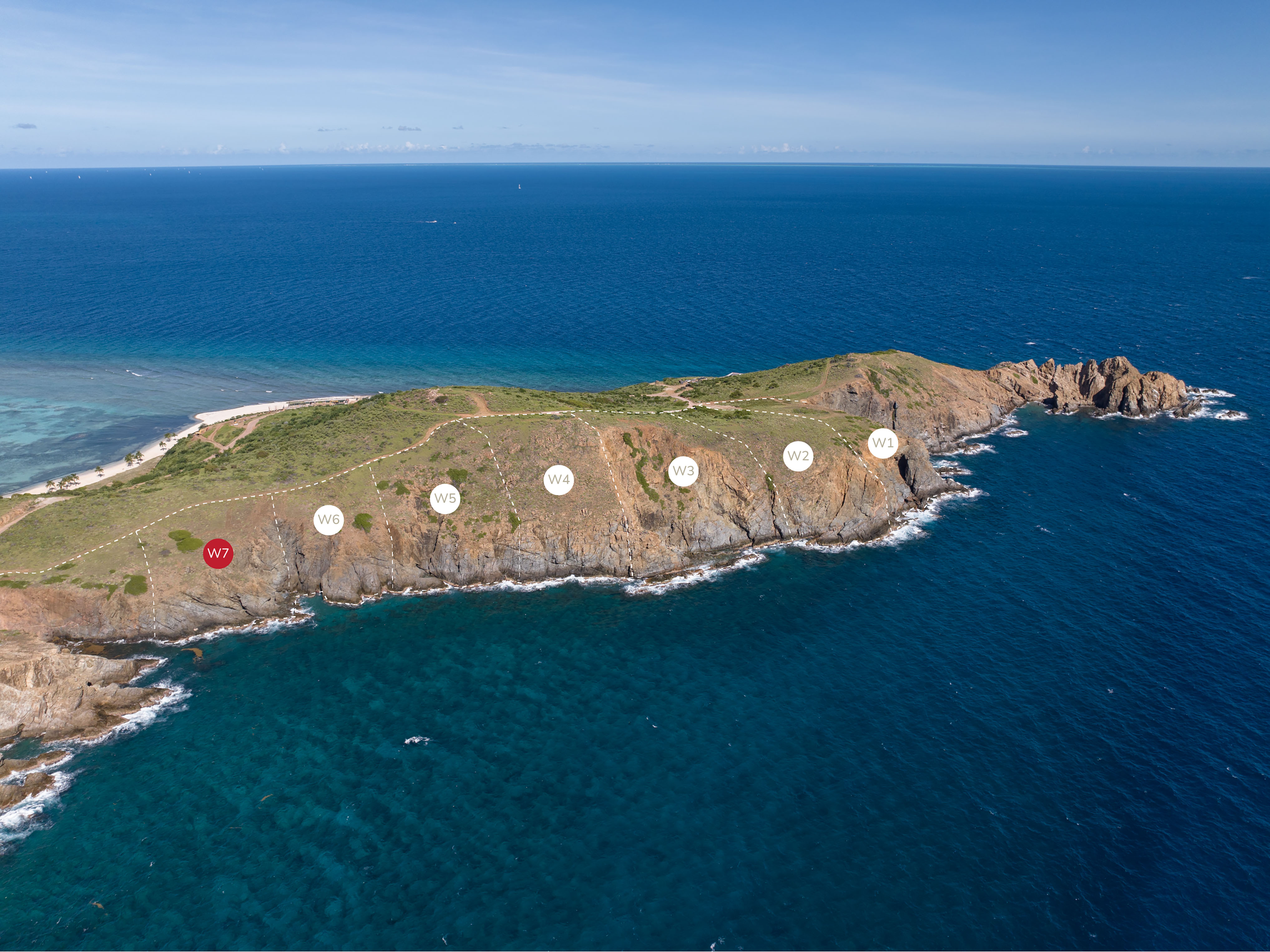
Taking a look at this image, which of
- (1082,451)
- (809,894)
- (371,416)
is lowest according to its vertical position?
(809,894)

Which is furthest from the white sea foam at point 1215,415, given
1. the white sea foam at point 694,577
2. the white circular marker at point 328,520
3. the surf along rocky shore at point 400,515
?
the white circular marker at point 328,520

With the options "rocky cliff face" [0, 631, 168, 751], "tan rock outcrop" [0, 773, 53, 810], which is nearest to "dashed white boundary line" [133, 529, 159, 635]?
"rocky cliff face" [0, 631, 168, 751]

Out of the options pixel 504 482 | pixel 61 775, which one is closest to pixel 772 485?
pixel 504 482

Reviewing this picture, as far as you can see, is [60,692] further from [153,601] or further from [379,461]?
[379,461]

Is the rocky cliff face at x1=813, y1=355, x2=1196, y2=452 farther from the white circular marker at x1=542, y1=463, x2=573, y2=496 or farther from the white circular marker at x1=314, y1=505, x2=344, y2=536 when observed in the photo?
the white circular marker at x1=314, y1=505, x2=344, y2=536

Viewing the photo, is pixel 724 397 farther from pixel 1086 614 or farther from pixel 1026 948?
pixel 1026 948

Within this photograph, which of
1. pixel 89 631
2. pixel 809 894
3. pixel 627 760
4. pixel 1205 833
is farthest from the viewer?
pixel 89 631

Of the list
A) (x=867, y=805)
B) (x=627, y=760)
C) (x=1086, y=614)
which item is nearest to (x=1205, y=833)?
(x=867, y=805)

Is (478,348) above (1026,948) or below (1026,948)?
above
